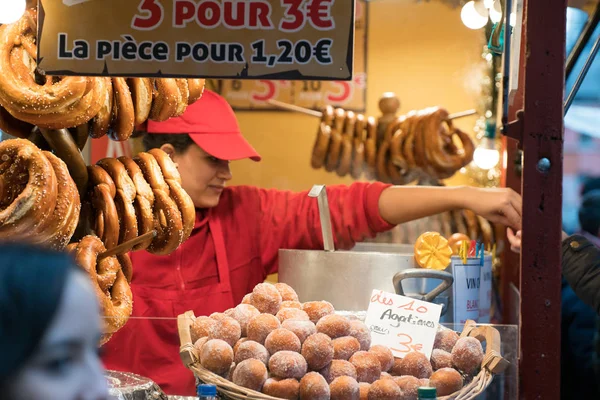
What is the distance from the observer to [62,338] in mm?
742

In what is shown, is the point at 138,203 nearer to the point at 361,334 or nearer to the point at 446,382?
the point at 361,334

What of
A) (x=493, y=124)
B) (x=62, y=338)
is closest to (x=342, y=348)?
(x=62, y=338)

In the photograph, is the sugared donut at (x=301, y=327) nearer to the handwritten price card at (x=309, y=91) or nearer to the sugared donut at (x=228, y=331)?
the sugared donut at (x=228, y=331)

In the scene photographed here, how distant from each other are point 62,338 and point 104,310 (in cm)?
123

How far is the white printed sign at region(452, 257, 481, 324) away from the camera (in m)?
2.54

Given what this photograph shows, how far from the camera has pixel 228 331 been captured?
1805mm

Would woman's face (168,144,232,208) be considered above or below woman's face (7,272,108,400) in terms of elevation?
above

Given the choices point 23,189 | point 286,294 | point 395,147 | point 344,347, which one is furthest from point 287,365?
point 395,147

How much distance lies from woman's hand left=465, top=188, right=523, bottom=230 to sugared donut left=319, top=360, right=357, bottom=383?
1.18m

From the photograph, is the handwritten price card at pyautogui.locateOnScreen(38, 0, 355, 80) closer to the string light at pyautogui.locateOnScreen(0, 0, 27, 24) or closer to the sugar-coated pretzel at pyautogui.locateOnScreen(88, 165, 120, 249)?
the string light at pyautogui.locateOnScreen(0, 0, 27, 24)

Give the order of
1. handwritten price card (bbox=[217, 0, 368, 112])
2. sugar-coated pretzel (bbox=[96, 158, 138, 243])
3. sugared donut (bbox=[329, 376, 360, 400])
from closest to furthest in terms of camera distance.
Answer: sugared donut (bbox=[329, 376, 360, 400])
sugar-coated pretzel (bbox=[96, 158, 138, 243])
handwritten price card (bbox=[217, 0, 368, 112])

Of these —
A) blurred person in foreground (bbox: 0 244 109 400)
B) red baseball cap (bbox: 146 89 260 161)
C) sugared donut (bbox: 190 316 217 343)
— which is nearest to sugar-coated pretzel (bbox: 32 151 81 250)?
sugared donut (bbox: 190 316 217 343)

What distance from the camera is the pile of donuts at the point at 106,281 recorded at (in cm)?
192

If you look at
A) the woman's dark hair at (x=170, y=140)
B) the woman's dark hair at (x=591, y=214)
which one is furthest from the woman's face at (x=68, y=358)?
the woman's dark hair at (x=591, y=214)
